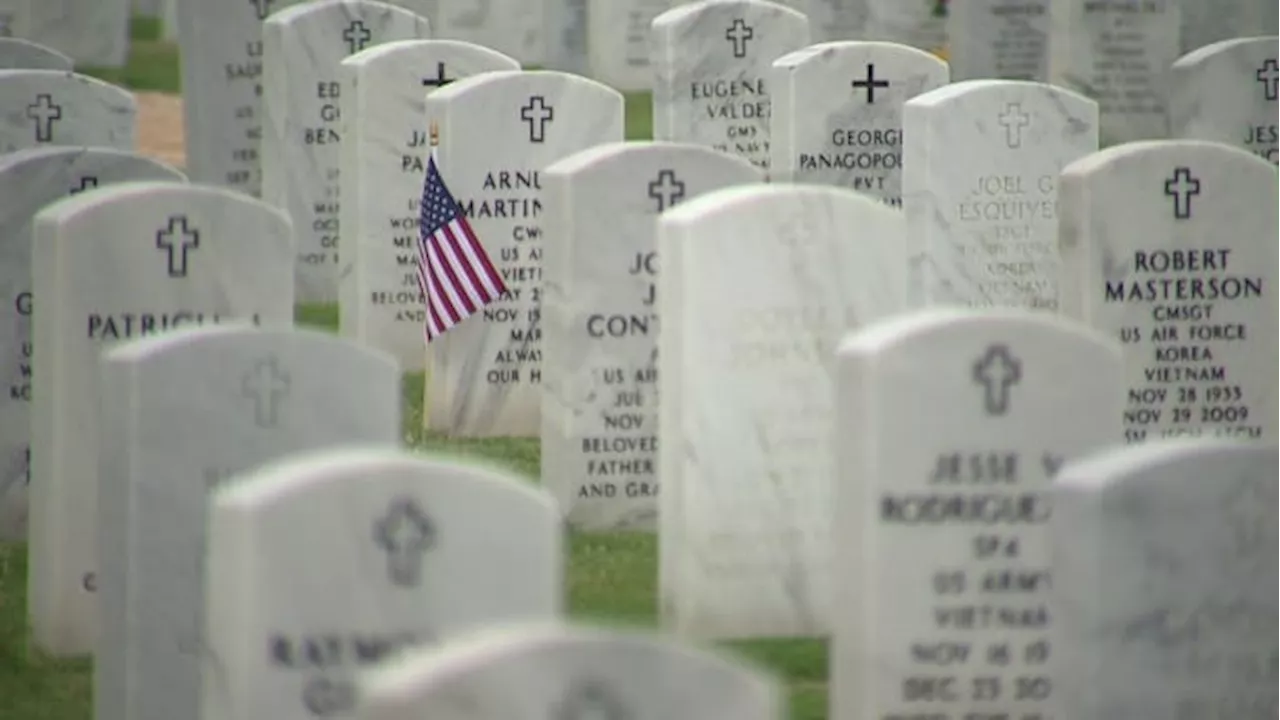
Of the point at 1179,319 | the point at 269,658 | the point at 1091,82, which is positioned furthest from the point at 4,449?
the point at 1091,82

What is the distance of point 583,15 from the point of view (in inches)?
1059

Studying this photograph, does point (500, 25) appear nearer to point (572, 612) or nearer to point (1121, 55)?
point (1121, 55)

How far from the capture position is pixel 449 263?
517 inches

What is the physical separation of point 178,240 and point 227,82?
8422mm

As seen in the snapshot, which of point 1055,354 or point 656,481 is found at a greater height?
point 1055,354

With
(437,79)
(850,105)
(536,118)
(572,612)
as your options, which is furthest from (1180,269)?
(437,79)

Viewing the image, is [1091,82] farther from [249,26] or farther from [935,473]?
[935,473]

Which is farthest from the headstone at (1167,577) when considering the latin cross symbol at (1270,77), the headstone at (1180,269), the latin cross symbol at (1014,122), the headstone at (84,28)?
the headstone at (84,28)

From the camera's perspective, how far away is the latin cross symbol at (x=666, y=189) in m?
10.9

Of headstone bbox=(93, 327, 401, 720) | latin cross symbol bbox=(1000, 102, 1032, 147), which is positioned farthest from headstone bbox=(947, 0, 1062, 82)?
headstone bbox=(93, 327, 401, 720)

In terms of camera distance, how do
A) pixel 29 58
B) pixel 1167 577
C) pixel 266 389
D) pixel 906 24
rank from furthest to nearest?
pixel 906 24
pixel 29 58
pixel 266 389
pixel 1167 577

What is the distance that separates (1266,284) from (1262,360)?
31 centimetres

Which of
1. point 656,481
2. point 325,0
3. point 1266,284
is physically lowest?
point 656,481

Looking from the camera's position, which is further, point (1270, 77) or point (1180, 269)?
point (1270, 77)
